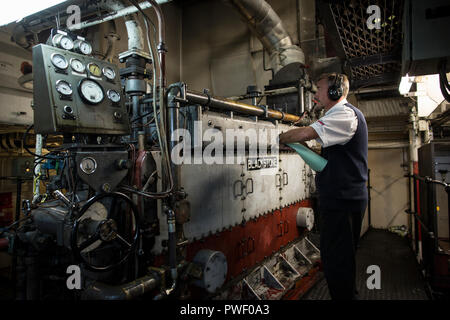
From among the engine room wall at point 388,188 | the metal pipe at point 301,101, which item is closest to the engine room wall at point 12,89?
the metal pipe at point 301,101

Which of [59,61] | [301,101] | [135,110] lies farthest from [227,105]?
[301,101]

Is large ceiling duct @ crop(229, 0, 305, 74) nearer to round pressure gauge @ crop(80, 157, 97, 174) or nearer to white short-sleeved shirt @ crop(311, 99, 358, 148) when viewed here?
white short-sleeved shirt @ crop(311, 99, 358, 148)

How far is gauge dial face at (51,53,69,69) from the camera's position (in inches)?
82.7

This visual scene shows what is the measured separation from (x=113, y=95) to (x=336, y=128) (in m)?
1.86

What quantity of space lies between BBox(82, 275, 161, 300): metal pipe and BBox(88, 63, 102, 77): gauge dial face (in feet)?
5.49

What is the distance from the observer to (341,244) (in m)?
1.94

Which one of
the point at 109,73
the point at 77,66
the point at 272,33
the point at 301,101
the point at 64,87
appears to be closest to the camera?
the point at 64,87

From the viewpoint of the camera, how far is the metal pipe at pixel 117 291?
1845mm

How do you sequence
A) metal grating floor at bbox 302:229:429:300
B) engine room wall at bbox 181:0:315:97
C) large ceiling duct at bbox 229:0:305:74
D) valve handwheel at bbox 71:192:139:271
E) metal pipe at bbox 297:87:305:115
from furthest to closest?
engine room wall at bbox 181:0:315:97, large ceiling duct at bbox 229:0:305:74, metal pipe at bbox 297:87:305:115, metal grating floor at bbox 302:229:429:300, valve handwheel at bbox 71:192:139:271

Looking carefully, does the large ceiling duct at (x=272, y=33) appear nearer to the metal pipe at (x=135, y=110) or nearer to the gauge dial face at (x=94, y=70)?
the metal pipe at (x=135, y=110)

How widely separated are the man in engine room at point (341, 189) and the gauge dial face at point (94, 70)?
1.67 metres

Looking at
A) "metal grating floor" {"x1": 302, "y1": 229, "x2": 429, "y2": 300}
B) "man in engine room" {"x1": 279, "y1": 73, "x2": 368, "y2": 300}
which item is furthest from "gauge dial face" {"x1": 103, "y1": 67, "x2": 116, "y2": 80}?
"metal grating floor" {"x1": 302, "y1": 229, "x2": 429, "y2": 300}

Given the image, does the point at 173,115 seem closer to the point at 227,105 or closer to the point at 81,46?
the point at 227,105
